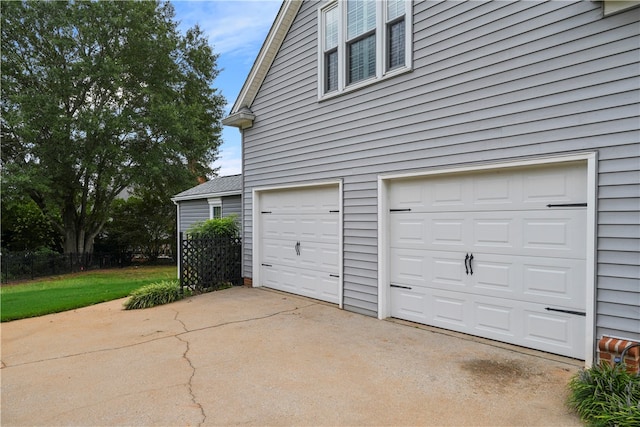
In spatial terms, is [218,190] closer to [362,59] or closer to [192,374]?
[362,59]

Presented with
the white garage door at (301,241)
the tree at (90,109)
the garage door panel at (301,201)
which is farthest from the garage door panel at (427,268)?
the tree at (90,109)

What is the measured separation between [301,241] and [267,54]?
391cm

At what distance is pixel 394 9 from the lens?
5957mm

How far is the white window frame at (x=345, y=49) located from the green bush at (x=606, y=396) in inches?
168

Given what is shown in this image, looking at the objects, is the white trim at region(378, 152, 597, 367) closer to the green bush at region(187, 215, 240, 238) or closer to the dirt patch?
the dirt patch

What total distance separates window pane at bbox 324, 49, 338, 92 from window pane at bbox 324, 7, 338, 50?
0.13 meters

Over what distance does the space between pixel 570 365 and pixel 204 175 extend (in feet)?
65.3

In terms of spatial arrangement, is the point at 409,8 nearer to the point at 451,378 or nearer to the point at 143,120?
the point at 451,378

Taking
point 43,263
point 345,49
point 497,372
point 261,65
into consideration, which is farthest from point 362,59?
point 43,263

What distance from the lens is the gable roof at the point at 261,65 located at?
7719 millimetres

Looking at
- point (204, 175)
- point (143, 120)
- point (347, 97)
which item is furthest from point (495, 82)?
point (204, 175)

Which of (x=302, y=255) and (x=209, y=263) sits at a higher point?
(x=302, y=255)

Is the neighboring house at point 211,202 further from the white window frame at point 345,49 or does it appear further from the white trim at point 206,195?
the white window frame at point 345,49

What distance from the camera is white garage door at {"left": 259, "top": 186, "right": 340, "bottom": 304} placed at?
7168 mm
